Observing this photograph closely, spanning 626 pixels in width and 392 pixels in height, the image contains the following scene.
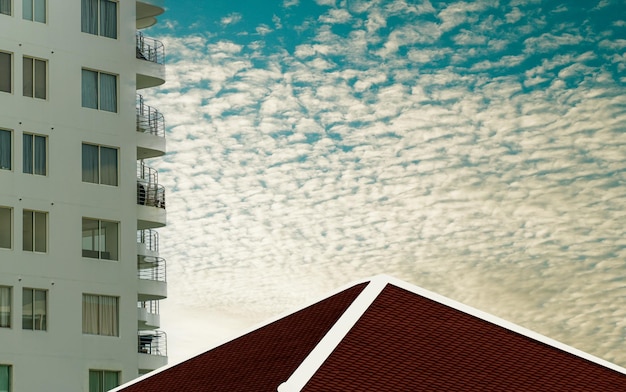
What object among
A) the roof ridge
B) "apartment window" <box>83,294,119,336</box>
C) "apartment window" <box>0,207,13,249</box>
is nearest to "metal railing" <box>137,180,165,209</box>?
"apartment window" <box>83,294,119,336</box>

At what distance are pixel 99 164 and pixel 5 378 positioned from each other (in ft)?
32.4

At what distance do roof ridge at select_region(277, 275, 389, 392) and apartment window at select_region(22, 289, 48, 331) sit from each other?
23.3 metres

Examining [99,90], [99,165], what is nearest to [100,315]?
[99,165]

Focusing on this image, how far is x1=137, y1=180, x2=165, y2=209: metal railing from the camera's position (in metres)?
54.5

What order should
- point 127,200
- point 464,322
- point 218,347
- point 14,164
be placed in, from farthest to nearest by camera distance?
point 127,200 → point 14,164 → point 218,347 → point 464,322

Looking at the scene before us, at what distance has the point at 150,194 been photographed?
55125mm

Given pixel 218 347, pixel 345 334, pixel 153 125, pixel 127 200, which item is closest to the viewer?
pixel 345 334

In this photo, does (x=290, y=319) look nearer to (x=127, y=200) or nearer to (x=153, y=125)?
(x=127, y=200)

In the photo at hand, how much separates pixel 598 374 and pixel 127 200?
2824 cm

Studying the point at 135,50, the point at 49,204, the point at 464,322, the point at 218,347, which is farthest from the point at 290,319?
the point at 135,50

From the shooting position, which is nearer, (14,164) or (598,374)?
(598,374)

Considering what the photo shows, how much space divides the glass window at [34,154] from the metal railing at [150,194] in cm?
591

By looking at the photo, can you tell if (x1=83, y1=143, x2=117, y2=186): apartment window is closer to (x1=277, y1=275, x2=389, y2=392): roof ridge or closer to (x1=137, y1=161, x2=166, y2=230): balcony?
(x1=137, y1=161, x2=166, y2=230): balcony

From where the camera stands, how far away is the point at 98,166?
51219 mm
